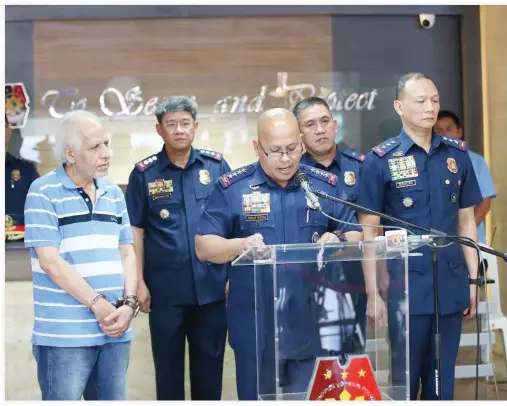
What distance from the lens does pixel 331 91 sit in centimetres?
495

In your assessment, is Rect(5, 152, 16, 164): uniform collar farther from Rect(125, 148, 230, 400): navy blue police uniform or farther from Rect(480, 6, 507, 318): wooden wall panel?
Rect(480, 6, 507, 318): wooden wall panel

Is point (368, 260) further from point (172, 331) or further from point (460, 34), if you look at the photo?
point (460, 34)

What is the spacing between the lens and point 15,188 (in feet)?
15.5

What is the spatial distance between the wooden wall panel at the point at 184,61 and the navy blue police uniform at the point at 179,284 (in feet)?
1.48

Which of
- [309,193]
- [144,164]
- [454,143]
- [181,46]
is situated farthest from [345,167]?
[309,193]

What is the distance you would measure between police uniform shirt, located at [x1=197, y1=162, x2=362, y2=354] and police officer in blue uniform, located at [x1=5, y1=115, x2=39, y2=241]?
4.85 ft

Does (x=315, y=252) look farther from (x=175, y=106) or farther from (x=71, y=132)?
(x=175, y=106)

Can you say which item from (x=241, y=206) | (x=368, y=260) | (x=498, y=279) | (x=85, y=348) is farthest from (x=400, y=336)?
(x=498, y=279)

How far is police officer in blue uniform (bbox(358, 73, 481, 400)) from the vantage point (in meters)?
3.88

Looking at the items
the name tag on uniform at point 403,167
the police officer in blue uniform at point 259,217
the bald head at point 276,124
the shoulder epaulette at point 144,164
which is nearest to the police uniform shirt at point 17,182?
the shoulder epaulette at point 144,164

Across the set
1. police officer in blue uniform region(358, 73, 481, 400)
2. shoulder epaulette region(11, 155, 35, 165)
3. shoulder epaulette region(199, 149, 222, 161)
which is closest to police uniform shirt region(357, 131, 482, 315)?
police officer in blue uniform region(358, 73, 481, 400)

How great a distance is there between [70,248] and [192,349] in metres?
1.15

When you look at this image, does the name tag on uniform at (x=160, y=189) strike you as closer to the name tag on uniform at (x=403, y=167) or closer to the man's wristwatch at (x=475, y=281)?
the name tag on uniform at (x=403, y=167)

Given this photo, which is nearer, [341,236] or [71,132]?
[341,236]
